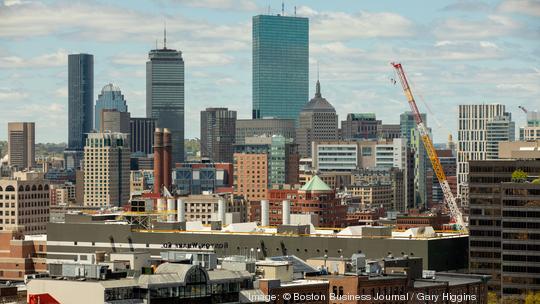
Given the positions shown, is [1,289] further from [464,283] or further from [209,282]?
[464,283]

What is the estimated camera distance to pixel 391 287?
156125 mm

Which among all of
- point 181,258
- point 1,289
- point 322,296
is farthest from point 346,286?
point 1,289

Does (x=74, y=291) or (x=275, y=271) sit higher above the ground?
(x=275, y=271)

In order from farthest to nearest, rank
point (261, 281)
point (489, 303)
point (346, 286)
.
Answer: point (489, 303), point (346, 286), point (261, 281)

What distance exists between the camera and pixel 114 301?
122750 mm

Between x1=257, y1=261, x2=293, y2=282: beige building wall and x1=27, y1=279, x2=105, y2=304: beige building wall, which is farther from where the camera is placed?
x1=257, y1=261, x2=293, y2=282: beige building wall

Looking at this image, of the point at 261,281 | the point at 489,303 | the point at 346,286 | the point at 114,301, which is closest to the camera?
the point at 114,301

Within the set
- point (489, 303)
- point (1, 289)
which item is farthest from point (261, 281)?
point (489, 303)

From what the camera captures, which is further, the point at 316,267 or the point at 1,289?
the point at 316,267

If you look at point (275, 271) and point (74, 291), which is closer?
point (74, 291)

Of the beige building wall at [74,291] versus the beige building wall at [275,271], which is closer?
the beige building wall at [74,291]

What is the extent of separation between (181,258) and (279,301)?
32.7ft

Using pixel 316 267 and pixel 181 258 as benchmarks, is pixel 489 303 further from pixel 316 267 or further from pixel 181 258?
pixel 181 258

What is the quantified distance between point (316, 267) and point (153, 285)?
1539 inches
